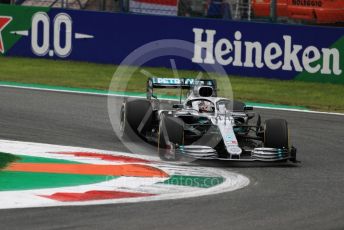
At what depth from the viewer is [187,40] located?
2423cm

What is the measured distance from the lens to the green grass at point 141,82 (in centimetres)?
2116

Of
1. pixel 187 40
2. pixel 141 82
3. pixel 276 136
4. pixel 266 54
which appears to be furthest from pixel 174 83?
pixel 187 40

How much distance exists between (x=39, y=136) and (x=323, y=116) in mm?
5920

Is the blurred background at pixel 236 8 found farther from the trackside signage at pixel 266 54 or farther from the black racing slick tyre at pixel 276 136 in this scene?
the black racing slick tyre at pixel 276 136

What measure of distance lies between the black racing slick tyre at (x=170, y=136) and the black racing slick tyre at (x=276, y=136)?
1101mm

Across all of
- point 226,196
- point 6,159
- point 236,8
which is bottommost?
point 226,196

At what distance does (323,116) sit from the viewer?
18.7 meters

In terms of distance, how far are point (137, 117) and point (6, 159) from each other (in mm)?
2358

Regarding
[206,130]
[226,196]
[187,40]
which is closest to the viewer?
[226,196]

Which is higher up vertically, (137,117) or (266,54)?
(266,54)

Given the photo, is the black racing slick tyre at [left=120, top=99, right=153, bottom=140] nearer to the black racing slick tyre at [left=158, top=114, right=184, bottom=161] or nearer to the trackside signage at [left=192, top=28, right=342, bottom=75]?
the black racing slick tyre at [left=158, top=114, right=184, bottom=161]

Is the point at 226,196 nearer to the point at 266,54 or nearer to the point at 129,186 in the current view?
the point at 129,186

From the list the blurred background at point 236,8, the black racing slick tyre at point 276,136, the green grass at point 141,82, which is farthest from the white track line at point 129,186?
the blurred background at point 236,8

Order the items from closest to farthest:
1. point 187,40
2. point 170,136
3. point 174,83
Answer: point 170,136 < point 174,83 < point 187,40
